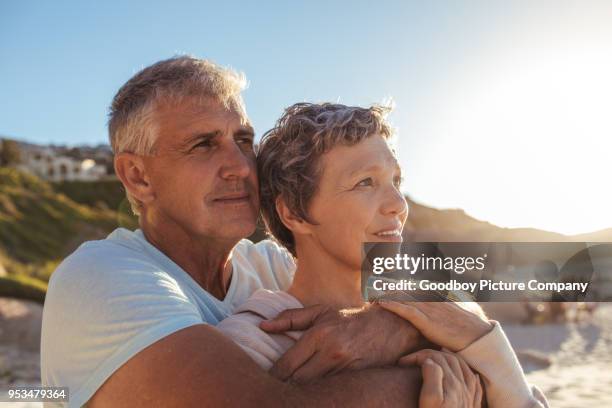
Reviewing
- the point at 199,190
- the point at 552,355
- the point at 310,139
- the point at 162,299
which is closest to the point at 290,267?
the point at 199,190

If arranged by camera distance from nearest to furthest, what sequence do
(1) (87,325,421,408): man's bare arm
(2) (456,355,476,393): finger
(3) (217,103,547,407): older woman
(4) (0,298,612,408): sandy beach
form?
(1) (87,325,421,408): man's bare arm
(2) (456,355,476,393): finger
(3) (217,103,547,407): older woman
(4) (0,298,612,408): sandy beach

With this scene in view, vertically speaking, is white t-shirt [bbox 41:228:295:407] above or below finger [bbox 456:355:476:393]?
above

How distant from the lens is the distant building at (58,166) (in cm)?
7338

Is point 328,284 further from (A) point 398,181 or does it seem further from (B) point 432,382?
(B) point 432,382

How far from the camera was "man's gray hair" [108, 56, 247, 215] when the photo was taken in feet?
10.6

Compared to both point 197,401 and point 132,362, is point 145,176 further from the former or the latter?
point 197,401

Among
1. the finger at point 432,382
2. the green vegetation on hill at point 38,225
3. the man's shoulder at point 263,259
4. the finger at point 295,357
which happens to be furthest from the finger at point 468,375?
the green vegetation on hill at point 38,225

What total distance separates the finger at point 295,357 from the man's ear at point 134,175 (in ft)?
4.67

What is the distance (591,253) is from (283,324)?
200 centimetres

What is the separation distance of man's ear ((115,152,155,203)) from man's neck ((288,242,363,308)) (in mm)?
1037

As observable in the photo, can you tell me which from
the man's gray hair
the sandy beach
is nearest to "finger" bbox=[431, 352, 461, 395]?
the man's gray hair

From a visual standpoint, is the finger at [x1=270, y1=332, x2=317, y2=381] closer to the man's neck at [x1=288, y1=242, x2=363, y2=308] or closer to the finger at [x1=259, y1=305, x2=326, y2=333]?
the finger at [x1=259, y1=305, x2=326, y2=333]

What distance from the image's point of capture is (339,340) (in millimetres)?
2328

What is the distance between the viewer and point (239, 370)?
2.12m
